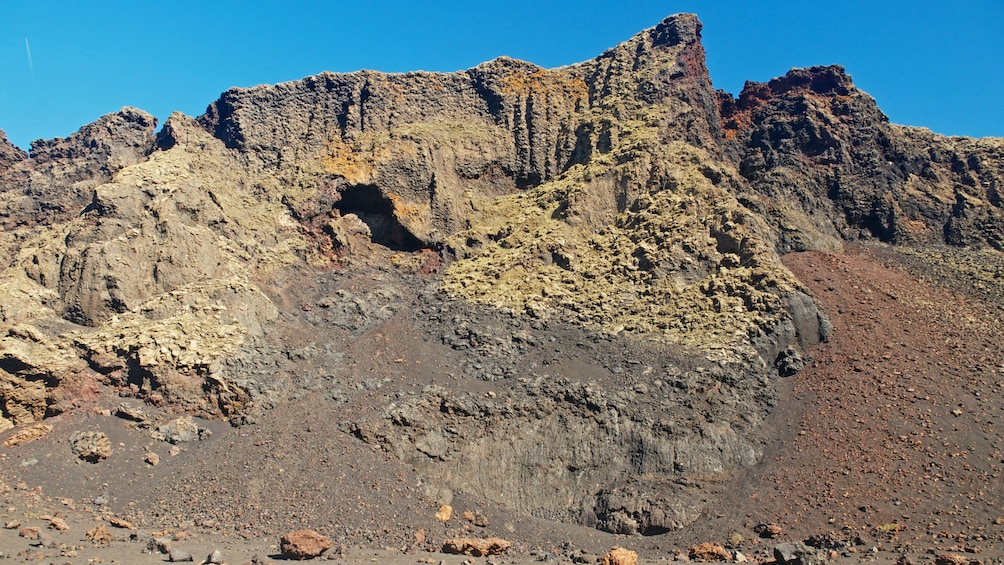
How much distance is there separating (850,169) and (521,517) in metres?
35.3

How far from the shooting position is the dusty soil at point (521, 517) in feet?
73.9

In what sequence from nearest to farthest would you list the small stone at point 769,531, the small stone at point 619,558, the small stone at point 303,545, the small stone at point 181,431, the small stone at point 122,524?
the small stone at point 303,545
the small stone at point 619,558
the small stone at point 122,524
the small stone at point 769,531
the small stone at point 181,431

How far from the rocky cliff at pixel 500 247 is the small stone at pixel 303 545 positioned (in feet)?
22.9

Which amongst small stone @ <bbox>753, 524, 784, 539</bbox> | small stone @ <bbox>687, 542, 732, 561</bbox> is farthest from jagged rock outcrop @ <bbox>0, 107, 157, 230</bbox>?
small stone @ <bbox>753, 524, 784, 539</bbox>

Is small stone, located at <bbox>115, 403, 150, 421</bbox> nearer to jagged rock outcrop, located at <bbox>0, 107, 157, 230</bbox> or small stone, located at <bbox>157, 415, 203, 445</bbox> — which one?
small stone, located at <bbox>157, 415, 203, 445</bbox>

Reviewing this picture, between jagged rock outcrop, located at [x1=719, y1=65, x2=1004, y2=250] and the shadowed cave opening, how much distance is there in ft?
71.0

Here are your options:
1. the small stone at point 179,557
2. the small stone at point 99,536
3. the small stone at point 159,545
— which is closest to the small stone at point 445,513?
the small stone at point 179,557

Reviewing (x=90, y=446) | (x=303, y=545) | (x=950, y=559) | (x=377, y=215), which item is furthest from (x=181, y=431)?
(x=950, y=559)

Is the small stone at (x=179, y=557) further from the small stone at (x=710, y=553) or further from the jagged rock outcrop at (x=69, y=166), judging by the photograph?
the jagged rock outcrop at (x=69, y=166)

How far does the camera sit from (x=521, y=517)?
26.3 m

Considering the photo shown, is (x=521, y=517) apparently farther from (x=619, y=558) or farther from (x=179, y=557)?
(x=179, y=557)

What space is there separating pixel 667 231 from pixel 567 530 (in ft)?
61.2

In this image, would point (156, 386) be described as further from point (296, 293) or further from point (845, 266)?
point (845, 266)


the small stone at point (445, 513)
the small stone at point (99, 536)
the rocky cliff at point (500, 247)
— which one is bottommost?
the small stone at point (99, 536)
